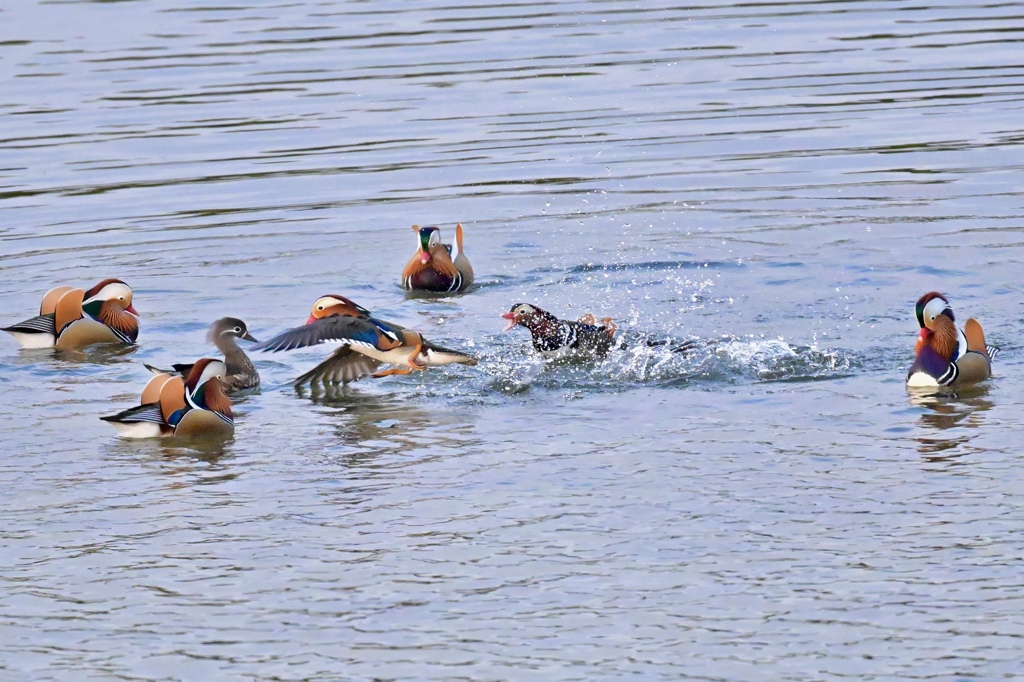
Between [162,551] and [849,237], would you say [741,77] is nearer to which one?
[849,237]

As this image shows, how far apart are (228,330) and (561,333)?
201cm

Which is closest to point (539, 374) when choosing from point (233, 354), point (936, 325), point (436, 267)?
point (233, 354)

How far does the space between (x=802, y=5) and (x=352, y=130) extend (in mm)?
8868

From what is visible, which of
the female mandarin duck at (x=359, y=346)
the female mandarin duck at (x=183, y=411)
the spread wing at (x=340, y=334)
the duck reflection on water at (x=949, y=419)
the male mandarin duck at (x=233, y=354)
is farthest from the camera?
the male mandarin duck at (x=233, y=354)

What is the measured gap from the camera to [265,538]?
6840 millimetres

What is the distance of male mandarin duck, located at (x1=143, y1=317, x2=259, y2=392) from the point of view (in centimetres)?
952

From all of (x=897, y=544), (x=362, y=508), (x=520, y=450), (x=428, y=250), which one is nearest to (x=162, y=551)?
(x=362, y=508)

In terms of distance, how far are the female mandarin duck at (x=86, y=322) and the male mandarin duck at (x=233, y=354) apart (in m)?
0.96

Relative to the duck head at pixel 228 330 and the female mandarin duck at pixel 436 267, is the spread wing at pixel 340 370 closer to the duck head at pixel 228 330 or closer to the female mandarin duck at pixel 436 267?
the duck head at pixel 228 330

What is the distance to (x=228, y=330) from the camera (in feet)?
32.2

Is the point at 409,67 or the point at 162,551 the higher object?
the point at 409,67

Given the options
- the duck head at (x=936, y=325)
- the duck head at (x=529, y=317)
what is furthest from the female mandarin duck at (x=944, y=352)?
the duck head at (x=529, y=317)

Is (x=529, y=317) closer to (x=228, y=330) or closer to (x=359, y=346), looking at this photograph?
(x=359, y=346)

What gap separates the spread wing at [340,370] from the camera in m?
9.66
